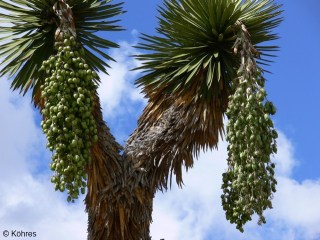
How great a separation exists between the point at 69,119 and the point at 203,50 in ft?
9.50

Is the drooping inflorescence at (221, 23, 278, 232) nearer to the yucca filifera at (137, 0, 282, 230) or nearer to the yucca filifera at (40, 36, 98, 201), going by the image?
the yucca filifera at (137, 0, 282, 230)

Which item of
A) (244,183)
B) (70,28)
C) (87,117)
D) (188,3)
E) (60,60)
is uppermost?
(188,3)

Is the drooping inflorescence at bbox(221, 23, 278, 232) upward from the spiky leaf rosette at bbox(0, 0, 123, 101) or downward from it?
downward

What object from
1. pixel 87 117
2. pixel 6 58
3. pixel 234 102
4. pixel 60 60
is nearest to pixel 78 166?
pixel 87 117

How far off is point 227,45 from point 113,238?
10.4ft

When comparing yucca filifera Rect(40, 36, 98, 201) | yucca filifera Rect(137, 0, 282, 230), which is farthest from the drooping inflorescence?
yucca filifera Rect(40, 36, 98, 201)

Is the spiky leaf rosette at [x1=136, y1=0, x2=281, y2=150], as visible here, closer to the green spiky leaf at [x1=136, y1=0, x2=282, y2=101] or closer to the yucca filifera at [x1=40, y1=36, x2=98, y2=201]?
the green spiky leaf at [x1=136, y1=0, x2=282, y2=101]

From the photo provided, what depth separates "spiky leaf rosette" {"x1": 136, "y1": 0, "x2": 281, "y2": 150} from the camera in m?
9.27

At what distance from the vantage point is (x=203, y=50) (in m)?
9.55

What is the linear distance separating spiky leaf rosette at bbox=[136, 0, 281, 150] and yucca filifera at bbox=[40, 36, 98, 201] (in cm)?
199

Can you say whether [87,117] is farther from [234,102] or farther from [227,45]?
[227,45]

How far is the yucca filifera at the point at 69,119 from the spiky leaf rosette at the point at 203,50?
1.99 m

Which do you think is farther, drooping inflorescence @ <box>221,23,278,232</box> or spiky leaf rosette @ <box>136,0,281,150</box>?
spiky leaf rosette @ <box>136,0,281,150</box>

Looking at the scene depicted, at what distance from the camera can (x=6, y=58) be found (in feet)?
30.4
